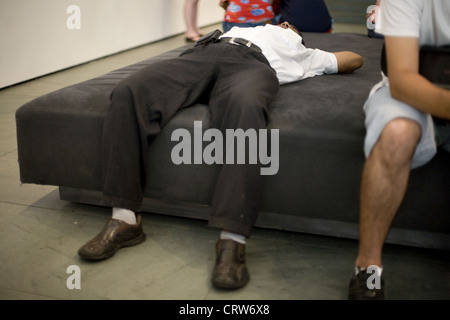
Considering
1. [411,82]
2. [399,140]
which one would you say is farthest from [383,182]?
[411,82]

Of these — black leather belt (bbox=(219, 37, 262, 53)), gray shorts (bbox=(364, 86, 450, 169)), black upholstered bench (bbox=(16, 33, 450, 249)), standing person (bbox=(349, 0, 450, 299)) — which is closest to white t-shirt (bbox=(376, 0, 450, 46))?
standing person (bbox=(349, 0, 450, 299))

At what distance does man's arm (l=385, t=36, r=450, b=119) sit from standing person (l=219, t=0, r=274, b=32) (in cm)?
210

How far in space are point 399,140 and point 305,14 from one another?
7.64ft

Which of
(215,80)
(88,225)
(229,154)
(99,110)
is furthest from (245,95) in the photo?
(88,225)

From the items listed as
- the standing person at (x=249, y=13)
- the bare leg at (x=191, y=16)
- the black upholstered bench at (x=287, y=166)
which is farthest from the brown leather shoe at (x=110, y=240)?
the bare leg at (x=191, y=16)

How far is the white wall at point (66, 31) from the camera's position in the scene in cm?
364

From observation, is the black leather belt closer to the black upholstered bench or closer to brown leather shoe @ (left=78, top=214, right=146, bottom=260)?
the black upholstered bench

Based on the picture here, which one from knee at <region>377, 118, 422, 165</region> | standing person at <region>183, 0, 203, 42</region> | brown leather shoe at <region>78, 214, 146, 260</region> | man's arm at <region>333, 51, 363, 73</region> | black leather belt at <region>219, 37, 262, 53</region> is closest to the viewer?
knee at <region>377, 118, 422, 165</region>

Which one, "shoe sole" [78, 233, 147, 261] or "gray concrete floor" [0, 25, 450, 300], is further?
"shoe sole" [78, 233, 147, 261]

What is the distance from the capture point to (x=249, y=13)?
134 inches

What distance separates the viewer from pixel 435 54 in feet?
4.65

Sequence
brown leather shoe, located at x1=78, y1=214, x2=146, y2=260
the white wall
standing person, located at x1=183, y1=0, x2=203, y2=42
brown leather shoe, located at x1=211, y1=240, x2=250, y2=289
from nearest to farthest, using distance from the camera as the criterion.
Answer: brown leather shoe, located at x1=211, y1=240, x2=250, y2=289 → brown leather shoe, located at x1=78, y1=214, x2=146, y2=260 → the white wall → standing person, located at x1=183, y1=0, x2=203, y2=42

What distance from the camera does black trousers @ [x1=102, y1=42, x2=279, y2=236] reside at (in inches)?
59.9

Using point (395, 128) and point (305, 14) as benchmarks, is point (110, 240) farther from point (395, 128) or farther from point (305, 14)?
point (305, 14)
